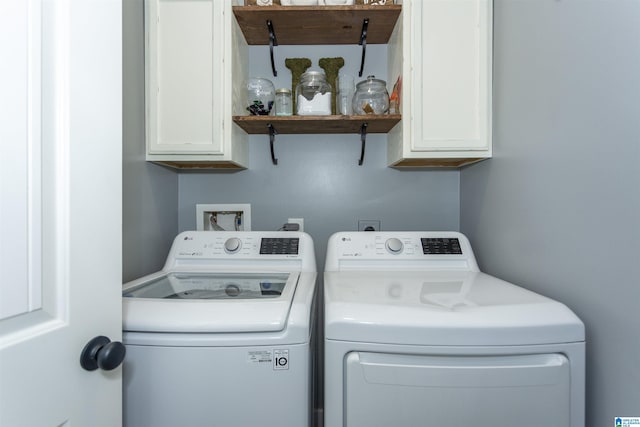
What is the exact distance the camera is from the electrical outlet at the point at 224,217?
1.79 m

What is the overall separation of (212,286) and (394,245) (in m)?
0.77

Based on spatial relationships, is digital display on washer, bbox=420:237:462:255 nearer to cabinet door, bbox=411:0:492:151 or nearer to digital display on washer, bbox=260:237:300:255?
cabinet door, bbox=411:0:492:151

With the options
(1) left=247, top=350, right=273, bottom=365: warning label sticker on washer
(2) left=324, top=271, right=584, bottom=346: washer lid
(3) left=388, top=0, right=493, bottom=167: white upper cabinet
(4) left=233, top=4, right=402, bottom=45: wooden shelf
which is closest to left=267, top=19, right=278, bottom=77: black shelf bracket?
(4) left=233, top=4, right=402, bottom=45: wooden shelf

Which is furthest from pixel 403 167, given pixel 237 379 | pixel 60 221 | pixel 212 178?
pixel 60 221

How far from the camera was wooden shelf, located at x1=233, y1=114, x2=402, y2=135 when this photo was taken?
1.42 metres

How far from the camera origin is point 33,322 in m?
0.54

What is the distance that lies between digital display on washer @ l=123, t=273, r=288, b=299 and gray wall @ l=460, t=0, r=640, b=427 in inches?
34.9

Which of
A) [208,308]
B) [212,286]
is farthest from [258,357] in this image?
[212,286]

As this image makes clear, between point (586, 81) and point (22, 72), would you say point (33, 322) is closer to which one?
point (22, 72)

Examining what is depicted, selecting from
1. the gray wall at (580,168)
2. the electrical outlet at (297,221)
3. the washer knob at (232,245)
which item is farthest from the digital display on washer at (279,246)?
the gray wall at (580,168)

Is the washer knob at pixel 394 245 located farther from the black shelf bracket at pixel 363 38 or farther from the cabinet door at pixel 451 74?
the black shelf bracket at pixel 363 38

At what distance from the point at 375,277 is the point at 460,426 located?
21.9 inches

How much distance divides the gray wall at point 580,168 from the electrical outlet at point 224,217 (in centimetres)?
126

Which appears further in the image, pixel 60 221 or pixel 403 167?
pixel 403 167
